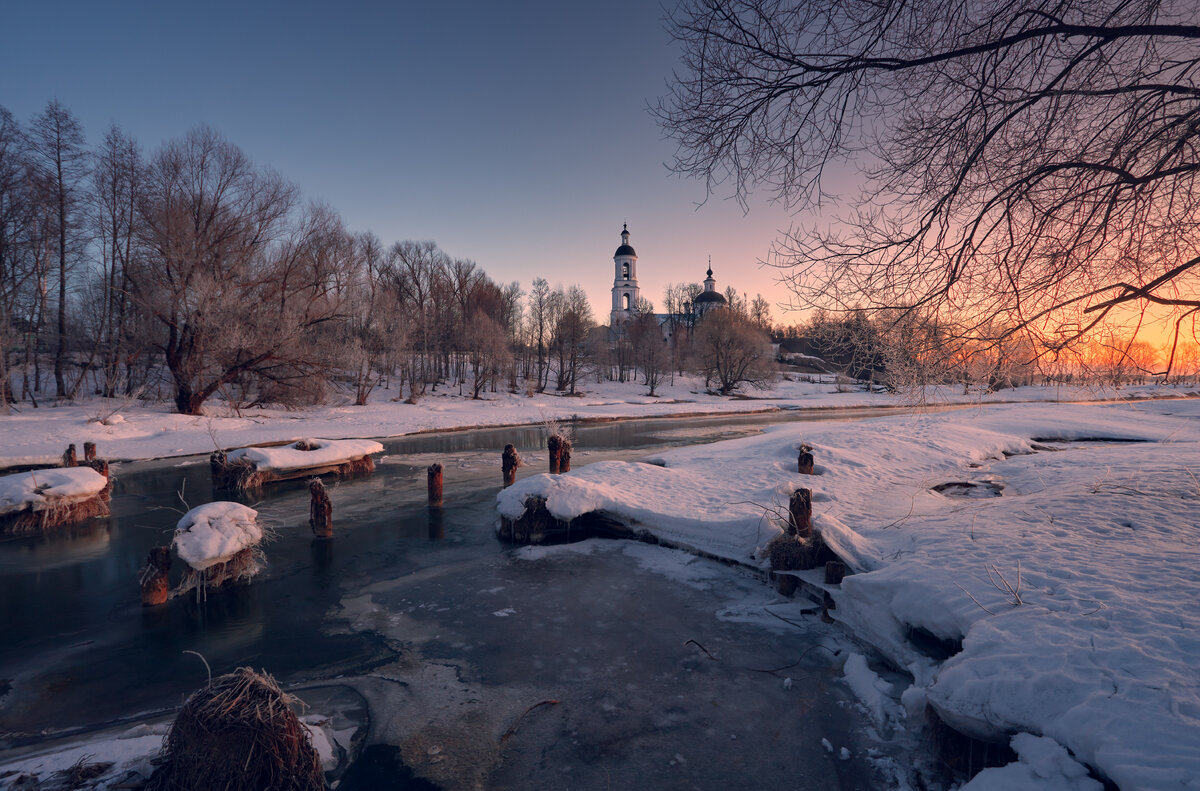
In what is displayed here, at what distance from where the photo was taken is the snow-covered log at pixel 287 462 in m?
14.4

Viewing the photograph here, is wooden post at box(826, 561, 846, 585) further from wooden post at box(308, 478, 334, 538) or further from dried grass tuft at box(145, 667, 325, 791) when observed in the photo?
wooden post at box(308, 478, 334, 538)

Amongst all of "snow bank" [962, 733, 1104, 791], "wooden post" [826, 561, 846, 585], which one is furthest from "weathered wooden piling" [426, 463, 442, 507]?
"snow bank" [962, 733, 1104, 791]

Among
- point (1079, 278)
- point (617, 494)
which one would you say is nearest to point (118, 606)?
point (617, 494)

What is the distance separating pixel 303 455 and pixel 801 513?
45.2ft

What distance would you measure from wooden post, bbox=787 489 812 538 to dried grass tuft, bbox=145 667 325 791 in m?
6.24

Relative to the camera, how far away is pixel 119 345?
2803cm

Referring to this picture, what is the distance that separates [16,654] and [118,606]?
129 centimetres

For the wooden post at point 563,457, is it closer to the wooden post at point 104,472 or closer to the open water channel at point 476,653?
the open water channel at point 476,653

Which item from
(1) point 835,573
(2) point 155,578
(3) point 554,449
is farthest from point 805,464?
(2) point 155,578

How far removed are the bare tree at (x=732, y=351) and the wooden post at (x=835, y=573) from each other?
4481cm

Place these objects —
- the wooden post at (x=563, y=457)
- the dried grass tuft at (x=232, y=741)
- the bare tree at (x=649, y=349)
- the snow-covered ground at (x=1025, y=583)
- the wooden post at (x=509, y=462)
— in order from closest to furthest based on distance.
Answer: the snow-covered ground at (x=1025, y=583)
the dried grass tuft at (x=232, y=741)
the wooden post at (x=509, y=462)
the wooden post at (x=563, y=457)
the bare tree at (x=649, y=349)

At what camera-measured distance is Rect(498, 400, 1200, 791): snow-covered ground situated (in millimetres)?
3229

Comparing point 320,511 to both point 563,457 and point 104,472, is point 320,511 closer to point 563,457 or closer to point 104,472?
point 563,457

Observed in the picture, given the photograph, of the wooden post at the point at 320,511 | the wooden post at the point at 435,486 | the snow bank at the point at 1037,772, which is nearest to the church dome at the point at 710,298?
the wooden post at the point at 435,486
